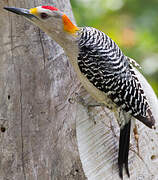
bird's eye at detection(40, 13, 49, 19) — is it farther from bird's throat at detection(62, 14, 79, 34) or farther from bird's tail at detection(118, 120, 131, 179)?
bird's tail at detection(118, 120, 131, 179)

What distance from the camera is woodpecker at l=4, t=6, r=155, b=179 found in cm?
339

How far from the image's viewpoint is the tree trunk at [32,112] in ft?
11.0

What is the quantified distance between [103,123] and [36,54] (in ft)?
2.99

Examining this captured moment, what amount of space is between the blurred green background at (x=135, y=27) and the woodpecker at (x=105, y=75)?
233 cm

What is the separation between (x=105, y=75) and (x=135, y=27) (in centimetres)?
290

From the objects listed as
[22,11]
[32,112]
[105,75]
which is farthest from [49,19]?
[32,112]

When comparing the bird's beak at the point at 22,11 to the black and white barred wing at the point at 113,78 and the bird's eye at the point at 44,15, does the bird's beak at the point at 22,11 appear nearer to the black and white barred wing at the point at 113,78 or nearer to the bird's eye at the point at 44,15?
the bird's eye at the point at 44,15

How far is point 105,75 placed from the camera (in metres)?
3.46

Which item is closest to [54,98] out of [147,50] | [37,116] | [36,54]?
[37,116]

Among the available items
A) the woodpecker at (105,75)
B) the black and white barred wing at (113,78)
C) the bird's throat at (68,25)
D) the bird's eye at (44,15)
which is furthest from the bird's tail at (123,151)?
the bird's eye at (44,15)

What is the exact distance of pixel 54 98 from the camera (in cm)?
339

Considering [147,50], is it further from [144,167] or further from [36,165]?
[36,165]

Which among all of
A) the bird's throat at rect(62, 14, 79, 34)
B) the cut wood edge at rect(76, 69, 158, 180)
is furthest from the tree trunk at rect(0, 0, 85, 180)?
the bird's throat at rect(62, 14, 79, 34)

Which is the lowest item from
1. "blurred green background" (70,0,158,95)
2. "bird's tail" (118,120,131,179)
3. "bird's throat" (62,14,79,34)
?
"bird's tail" (118,120,131,179)
